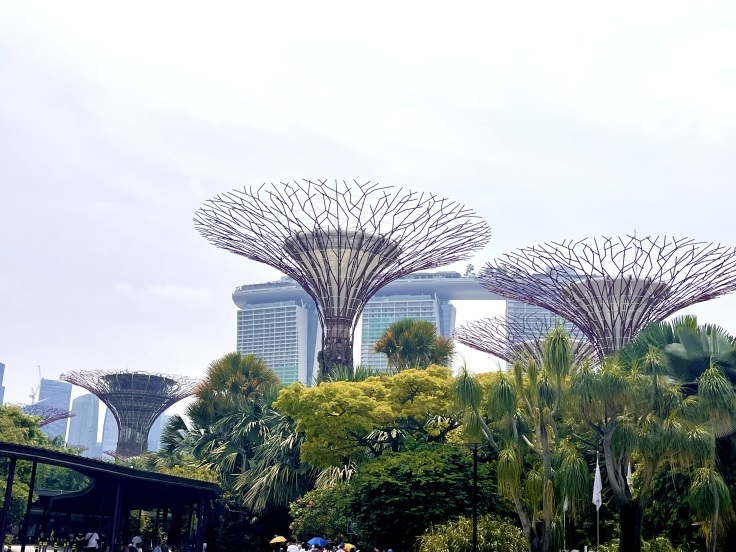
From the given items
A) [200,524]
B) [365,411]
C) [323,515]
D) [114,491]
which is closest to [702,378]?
[365,411]

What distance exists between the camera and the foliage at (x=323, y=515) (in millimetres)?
30042

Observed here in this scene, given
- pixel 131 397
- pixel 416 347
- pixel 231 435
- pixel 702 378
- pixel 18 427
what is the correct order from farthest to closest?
pixel 131 397
pixel 18 427
pixel 416 347
pixel 231 435
pixel 702 378

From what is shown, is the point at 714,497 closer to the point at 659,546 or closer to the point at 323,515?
the point at 659,546

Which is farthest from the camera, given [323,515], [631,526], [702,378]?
[323,515]

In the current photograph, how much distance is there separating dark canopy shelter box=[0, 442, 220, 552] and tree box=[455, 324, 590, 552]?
9837 millimetres

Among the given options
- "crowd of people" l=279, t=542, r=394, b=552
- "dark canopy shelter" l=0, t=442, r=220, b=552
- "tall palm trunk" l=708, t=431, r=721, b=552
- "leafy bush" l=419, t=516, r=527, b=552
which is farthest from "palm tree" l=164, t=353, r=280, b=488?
"tall palm trunk" l=708, t=431, r=721, b=552

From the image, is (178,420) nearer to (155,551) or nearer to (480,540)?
(155,551)

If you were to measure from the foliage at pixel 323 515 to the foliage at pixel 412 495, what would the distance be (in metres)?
2.04

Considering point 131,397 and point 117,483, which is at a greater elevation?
point 131,397

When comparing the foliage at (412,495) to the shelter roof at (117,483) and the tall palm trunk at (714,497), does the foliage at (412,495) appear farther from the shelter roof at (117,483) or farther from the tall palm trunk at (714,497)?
the tall palm trunk at (714,497)

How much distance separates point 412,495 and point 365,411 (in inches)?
169

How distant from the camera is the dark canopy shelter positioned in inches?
861

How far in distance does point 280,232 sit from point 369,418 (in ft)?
33.2

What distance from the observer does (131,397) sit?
7431 cm
